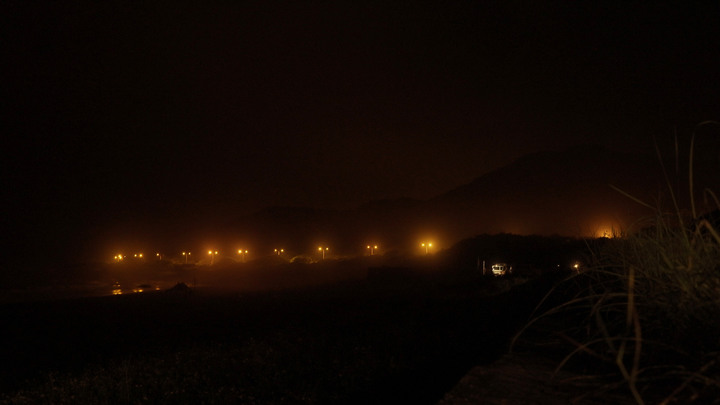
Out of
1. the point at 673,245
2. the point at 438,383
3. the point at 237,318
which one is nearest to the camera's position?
the point at 673,245

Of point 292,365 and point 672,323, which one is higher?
point 672,323

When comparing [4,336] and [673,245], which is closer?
[673,245]

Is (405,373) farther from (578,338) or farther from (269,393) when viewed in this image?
(578,338)

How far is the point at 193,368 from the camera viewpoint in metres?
9.18

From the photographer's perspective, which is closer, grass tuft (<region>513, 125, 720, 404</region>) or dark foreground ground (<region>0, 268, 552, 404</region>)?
grass tuft (<region>513, 125, 720, 404</region>)

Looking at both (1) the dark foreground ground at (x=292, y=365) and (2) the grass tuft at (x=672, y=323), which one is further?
(1) the dark foreground ground at (x=292, y=365)

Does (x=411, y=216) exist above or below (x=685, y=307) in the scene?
above

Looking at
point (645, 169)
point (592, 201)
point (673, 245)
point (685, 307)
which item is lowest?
point (685, 307)

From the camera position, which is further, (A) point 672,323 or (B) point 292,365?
(B) point 292,365

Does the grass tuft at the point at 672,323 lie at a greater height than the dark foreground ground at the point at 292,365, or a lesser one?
greater

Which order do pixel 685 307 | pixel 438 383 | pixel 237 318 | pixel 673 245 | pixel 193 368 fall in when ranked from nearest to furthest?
pixel 685 307 < pixel 673 245 < pixel 438 383 < pixel 193 368 < pixel 237 318

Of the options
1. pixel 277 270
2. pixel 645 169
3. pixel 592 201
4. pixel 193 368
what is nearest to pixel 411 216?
pixel 592 201

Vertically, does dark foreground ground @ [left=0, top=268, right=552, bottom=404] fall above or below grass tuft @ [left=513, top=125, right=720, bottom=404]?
below

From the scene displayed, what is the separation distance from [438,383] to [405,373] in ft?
4.69
